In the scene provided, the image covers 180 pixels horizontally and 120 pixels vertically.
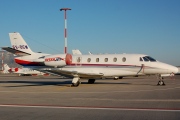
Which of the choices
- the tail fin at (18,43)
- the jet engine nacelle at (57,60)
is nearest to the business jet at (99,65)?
the jet engine nacelle at (57,60)

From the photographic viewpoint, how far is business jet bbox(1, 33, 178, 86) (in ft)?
77.5

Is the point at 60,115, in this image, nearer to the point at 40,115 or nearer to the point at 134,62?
the point at 40,115

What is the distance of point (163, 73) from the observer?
2339 centimetres

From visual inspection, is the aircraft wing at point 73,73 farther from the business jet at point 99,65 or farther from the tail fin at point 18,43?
the tail fin at point 18,43

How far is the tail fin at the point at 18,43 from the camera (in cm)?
2795

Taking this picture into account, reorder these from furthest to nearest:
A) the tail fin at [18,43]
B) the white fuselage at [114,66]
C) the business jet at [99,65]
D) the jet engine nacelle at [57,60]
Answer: the tail fin at [18,43]
the jet engine nacelle at [57,60]
the business jet at [99,65]
the white fuselage at [114,66]

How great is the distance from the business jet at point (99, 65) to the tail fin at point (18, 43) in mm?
968

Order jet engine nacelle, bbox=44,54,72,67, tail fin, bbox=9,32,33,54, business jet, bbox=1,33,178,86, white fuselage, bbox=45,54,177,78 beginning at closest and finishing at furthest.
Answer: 1. white fuselage, bbox=45,54,177,78
2. business jet, bbox=1,33,178,86
3. jet engine nacelle, bbox=44,54,72,67
4. tail fin, bbox=9,32,33,54

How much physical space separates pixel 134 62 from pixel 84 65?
5.15 m

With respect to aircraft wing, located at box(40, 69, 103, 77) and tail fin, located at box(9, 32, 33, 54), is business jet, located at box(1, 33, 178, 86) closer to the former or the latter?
aircraft wing, located at box(40, 69, 103, 77)

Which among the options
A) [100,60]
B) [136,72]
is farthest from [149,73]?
[100,60]

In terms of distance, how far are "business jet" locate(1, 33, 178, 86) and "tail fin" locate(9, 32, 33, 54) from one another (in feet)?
3.18

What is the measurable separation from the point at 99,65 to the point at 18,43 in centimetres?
939

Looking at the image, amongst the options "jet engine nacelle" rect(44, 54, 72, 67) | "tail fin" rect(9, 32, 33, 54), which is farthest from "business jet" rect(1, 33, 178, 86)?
"tail fin" rect(9, 32, 33, 54)
